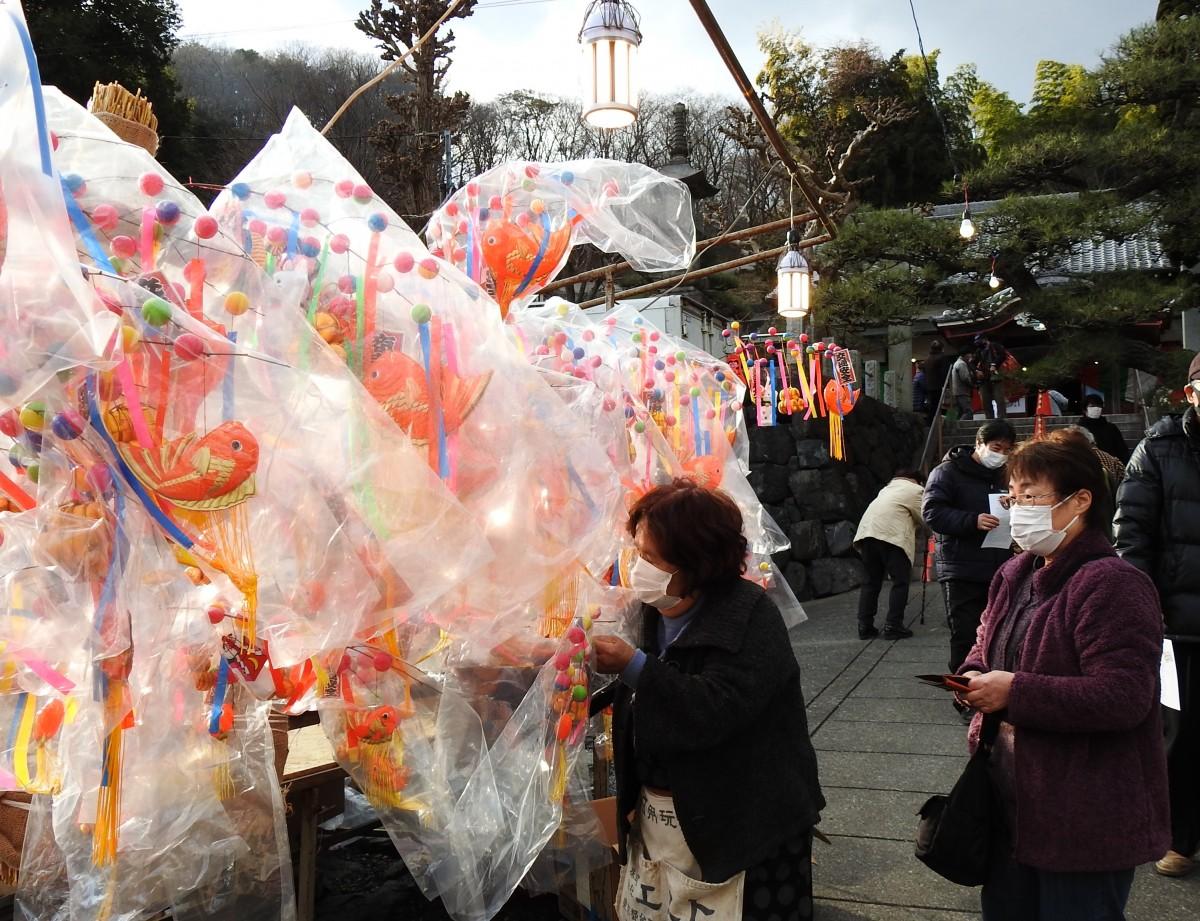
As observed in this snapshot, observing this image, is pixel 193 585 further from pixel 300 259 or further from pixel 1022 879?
pixel 1022 879

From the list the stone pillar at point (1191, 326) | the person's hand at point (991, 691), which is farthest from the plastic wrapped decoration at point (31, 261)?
the stone pillar at point (1191, 326)

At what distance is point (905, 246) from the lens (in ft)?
40.3

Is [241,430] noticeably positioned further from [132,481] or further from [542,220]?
[542,220]

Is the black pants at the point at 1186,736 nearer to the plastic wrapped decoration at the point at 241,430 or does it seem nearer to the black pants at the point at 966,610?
the black pants at the point at 966,610

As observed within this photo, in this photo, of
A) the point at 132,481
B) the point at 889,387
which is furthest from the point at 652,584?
the point at 889,387

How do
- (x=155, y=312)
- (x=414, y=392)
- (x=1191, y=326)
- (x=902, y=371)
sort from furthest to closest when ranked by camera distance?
(x=902, y=371) → (x=1191, y=326) → (x=414, y=392) → (x=155, y=312)

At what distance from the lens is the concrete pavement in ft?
10.1

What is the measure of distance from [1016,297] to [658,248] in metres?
12.9

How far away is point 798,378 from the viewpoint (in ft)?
30.6

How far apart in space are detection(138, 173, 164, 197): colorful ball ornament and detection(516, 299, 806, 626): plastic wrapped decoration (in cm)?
108

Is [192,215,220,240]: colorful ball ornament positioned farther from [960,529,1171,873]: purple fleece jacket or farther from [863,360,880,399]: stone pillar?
[863,360,880,399]: stone pillar

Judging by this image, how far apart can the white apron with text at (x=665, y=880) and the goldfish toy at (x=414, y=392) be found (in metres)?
0.97

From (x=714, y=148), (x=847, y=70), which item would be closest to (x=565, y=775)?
(x=847, y=70)

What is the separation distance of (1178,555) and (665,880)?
6.95 ft
